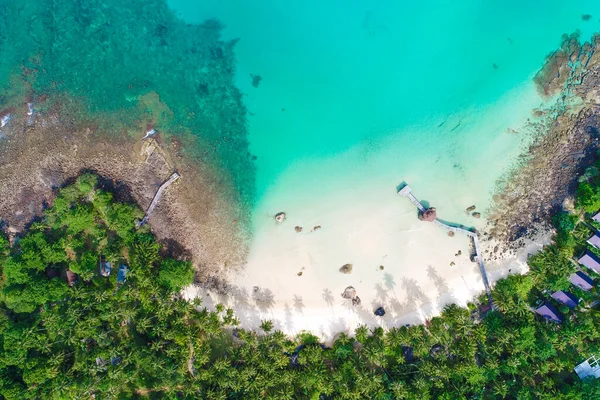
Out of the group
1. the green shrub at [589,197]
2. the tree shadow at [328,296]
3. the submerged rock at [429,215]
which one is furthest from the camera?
the tree shadow at [328,296]

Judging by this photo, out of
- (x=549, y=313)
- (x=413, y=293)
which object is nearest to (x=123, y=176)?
(x=413, y=293)

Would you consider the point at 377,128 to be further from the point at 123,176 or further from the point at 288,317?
the point at 123,176

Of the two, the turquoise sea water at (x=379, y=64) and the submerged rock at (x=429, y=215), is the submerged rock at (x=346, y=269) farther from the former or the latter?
the turquoise sea water at (x=379, y=64)

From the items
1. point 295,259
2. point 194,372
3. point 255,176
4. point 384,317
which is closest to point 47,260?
point 194,372

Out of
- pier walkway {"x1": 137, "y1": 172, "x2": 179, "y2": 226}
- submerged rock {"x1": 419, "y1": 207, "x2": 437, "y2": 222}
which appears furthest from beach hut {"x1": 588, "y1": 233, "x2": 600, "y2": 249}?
pier walkway {"x1": 137, "y1": 172, "x2": 179, "y2": 226}

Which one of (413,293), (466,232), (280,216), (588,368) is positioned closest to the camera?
(588,368)

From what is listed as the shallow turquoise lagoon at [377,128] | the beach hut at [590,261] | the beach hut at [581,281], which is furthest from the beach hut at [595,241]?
the shallow turquoise lagoon at [377,128]
